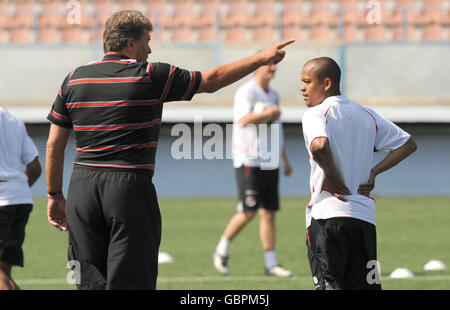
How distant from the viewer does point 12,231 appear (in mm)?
6590

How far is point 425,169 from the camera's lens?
59.7 feet

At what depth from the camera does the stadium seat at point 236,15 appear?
20766 millimetres

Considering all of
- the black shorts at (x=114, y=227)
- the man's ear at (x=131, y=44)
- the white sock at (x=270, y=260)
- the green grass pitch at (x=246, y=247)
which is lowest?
the green grass pitch at (x=246, y=247)

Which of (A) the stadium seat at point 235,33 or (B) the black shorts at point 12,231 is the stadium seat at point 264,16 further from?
(B) the black shorts at point 12,231

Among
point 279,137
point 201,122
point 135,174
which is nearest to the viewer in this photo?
point 135,174

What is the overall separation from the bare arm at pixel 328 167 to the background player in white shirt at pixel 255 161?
4.07 metres

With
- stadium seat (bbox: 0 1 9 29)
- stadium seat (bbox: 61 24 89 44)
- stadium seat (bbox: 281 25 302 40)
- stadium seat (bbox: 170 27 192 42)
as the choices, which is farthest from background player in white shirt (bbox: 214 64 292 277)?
stadium seat (bbox: 0 1 9 29)

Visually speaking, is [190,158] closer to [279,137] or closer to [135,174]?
[279,137]

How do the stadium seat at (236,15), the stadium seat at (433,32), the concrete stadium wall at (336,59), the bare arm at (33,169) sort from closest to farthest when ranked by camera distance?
the bare arm at (33,169) → the concrete stadium wall at (336,59) → the stadium seat at (433,32) → the stadium seat at (236,15)

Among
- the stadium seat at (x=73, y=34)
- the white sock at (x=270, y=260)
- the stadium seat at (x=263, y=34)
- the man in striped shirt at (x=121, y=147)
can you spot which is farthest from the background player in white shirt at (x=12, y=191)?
the stadium seat at (x=73, y=34)

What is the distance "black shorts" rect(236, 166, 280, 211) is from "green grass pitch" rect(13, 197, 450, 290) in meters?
0.72

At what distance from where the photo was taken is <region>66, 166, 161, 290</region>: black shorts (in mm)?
4406
